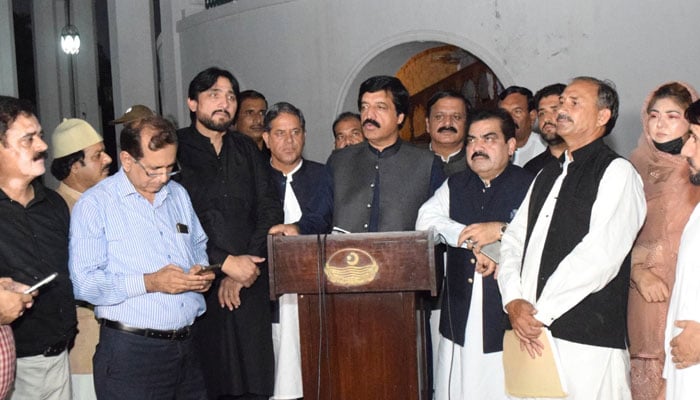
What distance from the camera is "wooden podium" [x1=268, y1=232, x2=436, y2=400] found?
3.82m

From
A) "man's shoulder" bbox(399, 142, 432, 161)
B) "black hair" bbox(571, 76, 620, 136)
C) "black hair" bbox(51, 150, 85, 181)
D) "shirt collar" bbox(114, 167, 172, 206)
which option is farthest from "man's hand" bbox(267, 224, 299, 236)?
"black hair" bbox(571, 76, 620, 136)

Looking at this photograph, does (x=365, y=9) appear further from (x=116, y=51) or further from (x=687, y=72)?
(x=116, y=51)

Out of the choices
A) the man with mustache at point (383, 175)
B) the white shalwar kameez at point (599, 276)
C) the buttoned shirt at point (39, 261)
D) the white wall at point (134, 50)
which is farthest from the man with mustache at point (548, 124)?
the white wall at point (134, 50)

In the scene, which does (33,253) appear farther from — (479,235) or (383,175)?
(479,235)

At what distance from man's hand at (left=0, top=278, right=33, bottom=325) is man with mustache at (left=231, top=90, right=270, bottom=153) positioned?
3.16 m

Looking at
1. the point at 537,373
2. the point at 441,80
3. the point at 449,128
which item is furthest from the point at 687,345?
the point at 441,80

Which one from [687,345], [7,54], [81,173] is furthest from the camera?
[7,54]

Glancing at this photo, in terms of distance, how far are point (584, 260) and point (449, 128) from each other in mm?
2017

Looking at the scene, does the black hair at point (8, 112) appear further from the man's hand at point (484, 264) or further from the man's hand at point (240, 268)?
the man's hand at point (484, 264)

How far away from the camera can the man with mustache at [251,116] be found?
661cm

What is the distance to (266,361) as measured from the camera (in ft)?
16.5

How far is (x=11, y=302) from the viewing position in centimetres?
352

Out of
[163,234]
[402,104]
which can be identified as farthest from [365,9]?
[163,234]

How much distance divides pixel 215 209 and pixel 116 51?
37.6 feet
